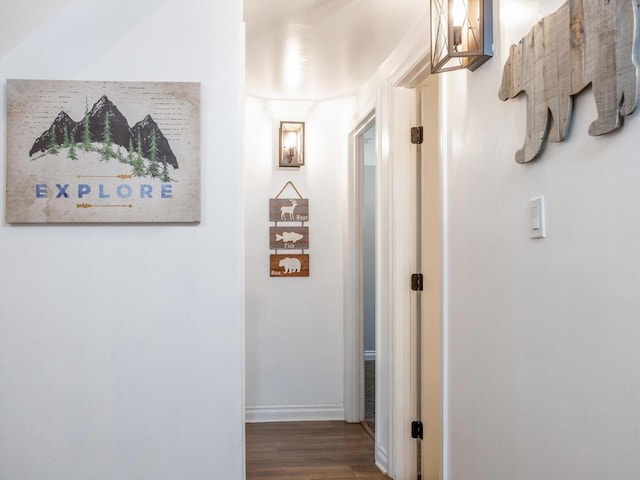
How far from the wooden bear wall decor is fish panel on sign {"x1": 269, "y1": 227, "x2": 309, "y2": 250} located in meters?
2.49

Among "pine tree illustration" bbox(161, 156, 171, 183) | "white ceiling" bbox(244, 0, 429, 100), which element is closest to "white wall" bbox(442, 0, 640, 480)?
"white ceiling" bbox(244, 0, 429, 100)

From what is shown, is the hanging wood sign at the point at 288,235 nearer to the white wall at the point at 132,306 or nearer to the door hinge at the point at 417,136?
the door hinge at the point at 417,136

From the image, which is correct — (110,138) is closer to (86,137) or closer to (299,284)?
(86,137)

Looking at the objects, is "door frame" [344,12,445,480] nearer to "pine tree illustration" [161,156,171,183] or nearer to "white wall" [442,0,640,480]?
"white wall" [442,0,640,480]

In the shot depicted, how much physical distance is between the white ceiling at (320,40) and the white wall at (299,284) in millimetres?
312

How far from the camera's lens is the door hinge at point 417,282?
10.1 ft

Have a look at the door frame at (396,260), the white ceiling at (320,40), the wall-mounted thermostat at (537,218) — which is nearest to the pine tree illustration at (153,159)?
the white ceiling at (320,40)

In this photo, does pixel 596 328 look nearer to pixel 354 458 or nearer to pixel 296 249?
pixel 354 458

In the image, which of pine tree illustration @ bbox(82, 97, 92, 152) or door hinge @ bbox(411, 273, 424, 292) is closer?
pine tree illustration @ bbox(82, 97, 92, 152)

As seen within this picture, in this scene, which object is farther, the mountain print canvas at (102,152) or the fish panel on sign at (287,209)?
the fish panel on sign at (287,209)

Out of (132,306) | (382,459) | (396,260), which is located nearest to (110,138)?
(132,306)

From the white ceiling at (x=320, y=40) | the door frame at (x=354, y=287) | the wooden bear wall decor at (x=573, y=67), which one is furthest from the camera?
the door frame at (x=354, y=287)

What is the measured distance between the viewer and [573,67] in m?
1.42

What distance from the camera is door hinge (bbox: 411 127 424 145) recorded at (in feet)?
10.3
